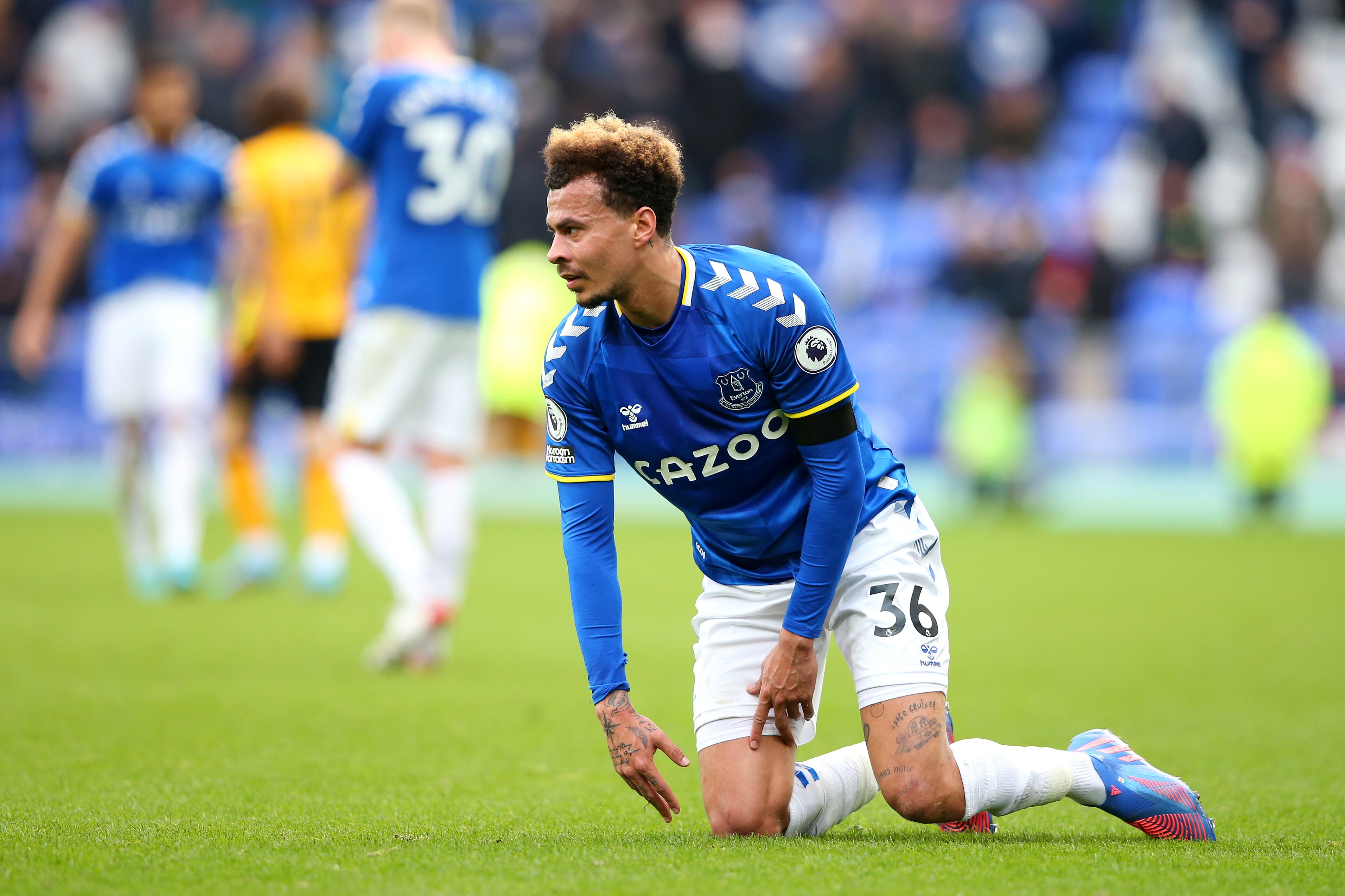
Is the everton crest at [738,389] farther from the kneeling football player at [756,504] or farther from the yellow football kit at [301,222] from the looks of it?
the yellow football kit at [301,222]

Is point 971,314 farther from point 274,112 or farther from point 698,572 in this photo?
point 274,112

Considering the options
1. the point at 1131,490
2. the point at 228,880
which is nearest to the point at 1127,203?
the point at 1131,490

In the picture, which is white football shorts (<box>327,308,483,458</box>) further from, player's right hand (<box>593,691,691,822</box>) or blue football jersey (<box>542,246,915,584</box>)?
player's right hand (<box>593,691,691,822</box>)

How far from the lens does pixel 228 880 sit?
3.03 meters

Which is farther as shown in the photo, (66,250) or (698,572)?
(698,572)

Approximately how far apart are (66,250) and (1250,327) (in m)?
11.4

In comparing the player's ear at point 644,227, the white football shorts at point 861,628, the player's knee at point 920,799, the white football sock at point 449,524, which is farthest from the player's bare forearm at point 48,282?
the player's knee at point 920,799

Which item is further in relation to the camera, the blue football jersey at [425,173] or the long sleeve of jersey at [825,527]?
the blue football jersey at [425,173]

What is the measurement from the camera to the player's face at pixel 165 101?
865 centimetres

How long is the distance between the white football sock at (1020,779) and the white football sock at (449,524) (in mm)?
3254

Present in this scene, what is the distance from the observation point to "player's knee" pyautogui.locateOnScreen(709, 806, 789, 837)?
3.62 m

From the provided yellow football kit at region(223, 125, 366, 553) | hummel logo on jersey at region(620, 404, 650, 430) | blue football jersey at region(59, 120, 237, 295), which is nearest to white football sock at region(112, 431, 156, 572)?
yellow football kit at region(223, 125, 366, 553)

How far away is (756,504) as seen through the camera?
3832mm

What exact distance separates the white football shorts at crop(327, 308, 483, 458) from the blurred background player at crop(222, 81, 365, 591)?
2174 millimetres
